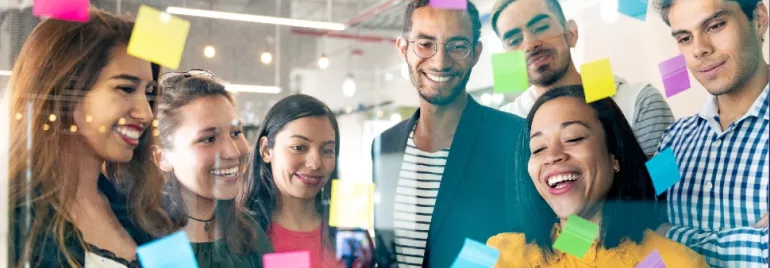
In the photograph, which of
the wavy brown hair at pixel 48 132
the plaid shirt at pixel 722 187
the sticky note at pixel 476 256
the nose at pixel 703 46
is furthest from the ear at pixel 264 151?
the nose at pixel 703 46

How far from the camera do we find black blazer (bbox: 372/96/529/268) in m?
2.35

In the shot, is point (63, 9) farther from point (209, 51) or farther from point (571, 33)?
point (571, 33)

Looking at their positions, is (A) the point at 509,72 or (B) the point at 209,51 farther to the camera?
(A) the point at 509,72

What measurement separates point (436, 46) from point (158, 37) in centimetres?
85

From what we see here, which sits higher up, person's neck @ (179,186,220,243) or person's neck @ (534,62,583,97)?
person's neck @ (534,62,583,97)

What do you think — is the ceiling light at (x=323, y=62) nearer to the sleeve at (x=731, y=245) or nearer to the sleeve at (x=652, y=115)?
the sleeve at (x=652, y=115)

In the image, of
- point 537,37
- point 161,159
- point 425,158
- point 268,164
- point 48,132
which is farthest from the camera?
point 537,37

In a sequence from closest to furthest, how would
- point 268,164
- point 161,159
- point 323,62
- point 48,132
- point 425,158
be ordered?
point 48,132 < point 161,159 < point 268,164 < point 323,62 < point 425,158

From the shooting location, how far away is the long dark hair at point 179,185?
2105 mm

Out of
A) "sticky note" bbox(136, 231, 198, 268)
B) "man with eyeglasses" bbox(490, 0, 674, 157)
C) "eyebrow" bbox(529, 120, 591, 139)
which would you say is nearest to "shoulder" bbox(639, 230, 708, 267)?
"man with eyeglasses" bbox(490, 0, 674, 157)

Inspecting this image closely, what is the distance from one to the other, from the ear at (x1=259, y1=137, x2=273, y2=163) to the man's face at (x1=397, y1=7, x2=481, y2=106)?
0.53 metres

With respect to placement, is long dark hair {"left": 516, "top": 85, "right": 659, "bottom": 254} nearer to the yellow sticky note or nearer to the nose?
the nose

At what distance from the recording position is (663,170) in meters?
2.54

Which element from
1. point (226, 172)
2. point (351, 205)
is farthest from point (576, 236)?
point (226, 172)
